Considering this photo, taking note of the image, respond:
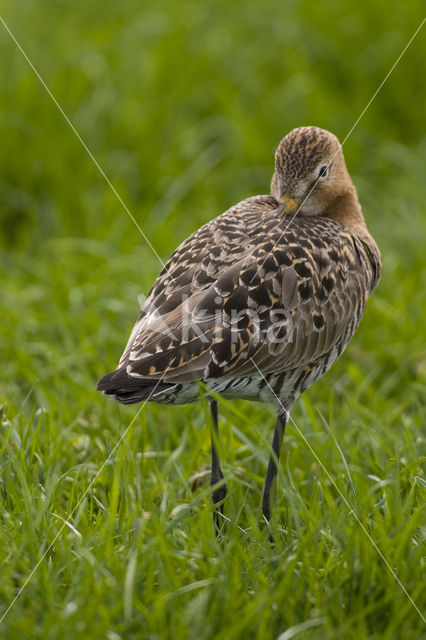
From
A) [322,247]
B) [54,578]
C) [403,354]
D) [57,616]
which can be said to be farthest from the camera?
[403,354]

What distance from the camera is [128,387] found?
3.66 metres

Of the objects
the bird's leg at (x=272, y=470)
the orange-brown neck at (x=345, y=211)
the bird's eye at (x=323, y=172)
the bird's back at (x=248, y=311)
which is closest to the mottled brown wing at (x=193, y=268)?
the bird's back at (x=248, y=311)

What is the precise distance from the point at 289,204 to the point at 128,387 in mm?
1322

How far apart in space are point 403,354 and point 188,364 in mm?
2560

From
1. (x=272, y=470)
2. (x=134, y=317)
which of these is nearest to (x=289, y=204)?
(x=272, y=470)

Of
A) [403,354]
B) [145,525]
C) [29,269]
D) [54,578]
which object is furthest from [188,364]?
[29,269]

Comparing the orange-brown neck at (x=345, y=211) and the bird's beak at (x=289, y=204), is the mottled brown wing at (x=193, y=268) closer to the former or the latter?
the bird's beak at (x=289, y=204)

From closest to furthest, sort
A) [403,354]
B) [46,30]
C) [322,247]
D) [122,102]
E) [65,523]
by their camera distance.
Answer: [65,523], [322,247], [403,354], [122,102], [46,30]

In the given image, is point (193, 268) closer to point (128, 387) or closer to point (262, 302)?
point (262, 302)

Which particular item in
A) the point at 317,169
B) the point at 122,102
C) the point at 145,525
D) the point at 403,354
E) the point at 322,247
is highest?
the point at 122,102

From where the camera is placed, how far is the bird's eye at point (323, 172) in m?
4.45

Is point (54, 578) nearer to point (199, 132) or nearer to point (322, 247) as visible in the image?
point (322, 247)

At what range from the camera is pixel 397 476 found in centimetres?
429

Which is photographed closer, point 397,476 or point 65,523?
point 65,523
